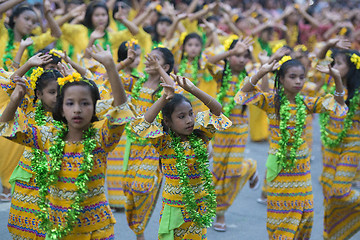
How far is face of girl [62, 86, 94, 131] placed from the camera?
3250mm

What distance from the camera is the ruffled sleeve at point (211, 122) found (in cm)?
374

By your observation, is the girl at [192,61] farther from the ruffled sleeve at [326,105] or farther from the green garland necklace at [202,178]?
the green garland necklace at [202,178]

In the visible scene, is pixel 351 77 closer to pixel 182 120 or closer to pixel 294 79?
pixel 294 79

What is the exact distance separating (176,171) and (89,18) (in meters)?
4.72

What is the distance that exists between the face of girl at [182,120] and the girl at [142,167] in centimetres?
112

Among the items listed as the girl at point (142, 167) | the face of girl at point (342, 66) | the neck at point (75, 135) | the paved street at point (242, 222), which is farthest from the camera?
the face of girl at point (342, 66)

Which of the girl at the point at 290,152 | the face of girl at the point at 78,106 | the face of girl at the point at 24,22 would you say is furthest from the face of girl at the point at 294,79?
the face of girl at the point at 24,22

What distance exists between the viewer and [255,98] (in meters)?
4.63

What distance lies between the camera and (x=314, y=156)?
9.20 m

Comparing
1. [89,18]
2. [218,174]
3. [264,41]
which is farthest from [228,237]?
[264,41]

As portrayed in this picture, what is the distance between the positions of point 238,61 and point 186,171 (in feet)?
8.70

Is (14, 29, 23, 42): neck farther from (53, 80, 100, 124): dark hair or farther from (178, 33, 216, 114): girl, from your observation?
(53, 80, 100, 124): dark hair

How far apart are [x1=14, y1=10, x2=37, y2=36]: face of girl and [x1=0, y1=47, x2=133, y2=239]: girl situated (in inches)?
139

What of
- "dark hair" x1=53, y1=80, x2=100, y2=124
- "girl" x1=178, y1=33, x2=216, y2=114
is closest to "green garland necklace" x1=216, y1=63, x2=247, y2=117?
"girl" x1=178, y1=33, x2=216, y2=114
